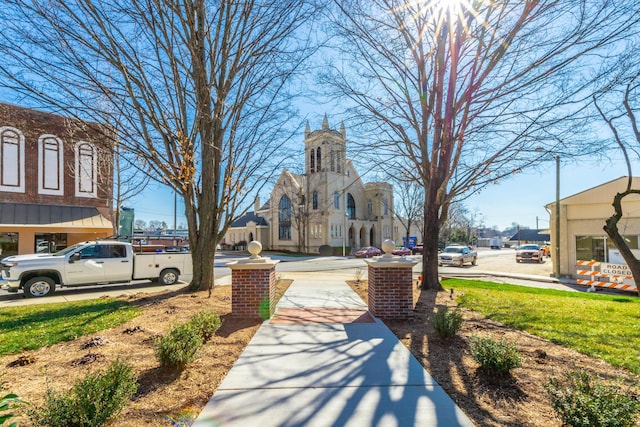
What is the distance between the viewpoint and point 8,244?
60.4 ft

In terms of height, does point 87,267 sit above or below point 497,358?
above

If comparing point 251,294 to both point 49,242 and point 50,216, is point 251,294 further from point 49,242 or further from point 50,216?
point 49,242

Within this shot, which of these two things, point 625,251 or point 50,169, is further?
point 50,169

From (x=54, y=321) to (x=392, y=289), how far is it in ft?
22.1

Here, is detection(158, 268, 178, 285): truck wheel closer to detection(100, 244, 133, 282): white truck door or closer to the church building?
detection(100, 244, 133, 282): white truck door

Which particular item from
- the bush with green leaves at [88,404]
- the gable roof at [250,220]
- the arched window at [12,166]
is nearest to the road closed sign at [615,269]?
the bush with green leaves at [88,404]

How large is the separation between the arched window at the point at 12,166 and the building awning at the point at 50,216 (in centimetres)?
96

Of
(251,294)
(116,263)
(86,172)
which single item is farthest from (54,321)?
(86,172)

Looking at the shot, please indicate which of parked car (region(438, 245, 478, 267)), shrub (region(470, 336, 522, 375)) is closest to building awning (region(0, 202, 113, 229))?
shrub (region(470, 336, 522, 375))

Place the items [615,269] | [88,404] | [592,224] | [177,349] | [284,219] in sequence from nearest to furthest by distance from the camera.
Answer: [88,404] < [177,349] < [615,269] < [592,224] < [284,219]

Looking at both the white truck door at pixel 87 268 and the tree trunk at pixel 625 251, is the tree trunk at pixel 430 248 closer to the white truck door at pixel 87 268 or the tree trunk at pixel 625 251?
the tree trunk at pixel 625 251

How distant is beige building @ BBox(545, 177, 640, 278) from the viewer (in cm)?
1745

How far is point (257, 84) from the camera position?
31.8ft

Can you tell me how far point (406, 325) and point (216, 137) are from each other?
736 centimetres
